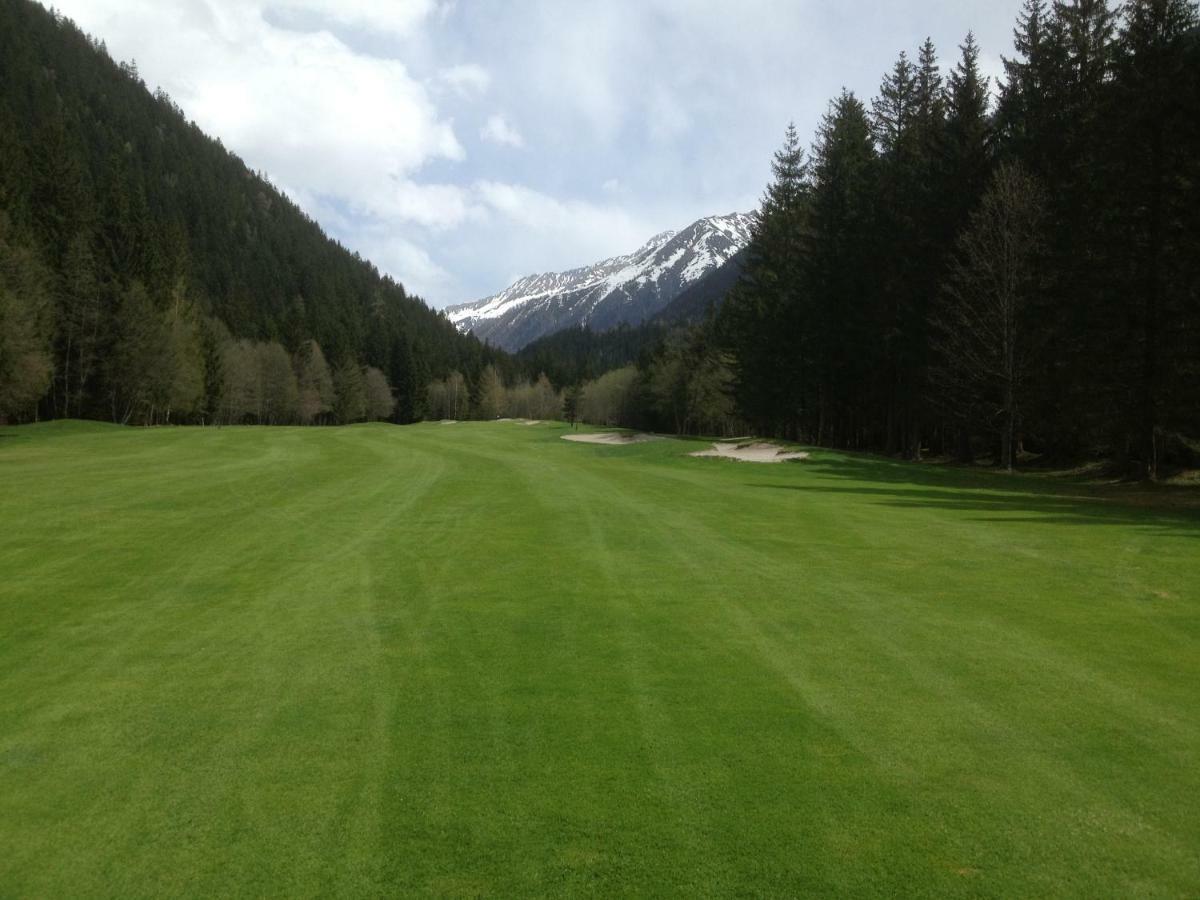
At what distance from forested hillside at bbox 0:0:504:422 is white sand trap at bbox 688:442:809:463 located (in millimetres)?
40069

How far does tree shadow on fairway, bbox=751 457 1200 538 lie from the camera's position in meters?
15.5

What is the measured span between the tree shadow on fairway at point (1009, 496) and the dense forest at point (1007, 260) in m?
5.04

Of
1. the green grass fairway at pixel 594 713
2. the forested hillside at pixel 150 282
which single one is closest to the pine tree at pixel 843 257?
the green grass fairway at pixel 594 713

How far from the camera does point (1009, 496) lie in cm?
2016

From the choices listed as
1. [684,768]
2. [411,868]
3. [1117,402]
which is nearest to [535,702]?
[684,768]

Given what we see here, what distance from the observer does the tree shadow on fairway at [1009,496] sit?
610 inches

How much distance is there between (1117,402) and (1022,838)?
90.9ft

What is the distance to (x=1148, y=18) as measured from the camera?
84.3 ft

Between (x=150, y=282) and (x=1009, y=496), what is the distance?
7464 centimetres

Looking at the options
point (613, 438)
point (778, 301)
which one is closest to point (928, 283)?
point (778, 301)

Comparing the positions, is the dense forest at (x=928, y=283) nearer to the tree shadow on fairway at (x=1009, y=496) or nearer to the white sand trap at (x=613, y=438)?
the tree shadow on fairway at (x=1009, y=496)

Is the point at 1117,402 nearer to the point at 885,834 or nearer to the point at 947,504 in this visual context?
the point at 947,504

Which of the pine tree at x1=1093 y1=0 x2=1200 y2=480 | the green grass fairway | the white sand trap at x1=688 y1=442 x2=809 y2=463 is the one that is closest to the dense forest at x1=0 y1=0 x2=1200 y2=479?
the pine tree at x1=1093 y1=0 x2=1200 y2=480

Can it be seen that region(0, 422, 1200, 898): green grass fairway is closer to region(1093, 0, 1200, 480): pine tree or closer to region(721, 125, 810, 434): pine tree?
region(1093, 0, 1200, 480): pine tree
